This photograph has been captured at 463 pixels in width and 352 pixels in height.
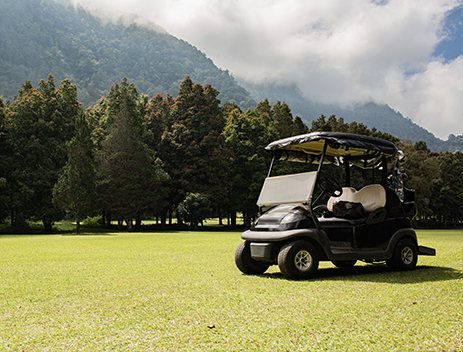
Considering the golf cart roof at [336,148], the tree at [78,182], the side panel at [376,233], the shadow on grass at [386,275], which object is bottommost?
the shadow on grass at [386,275]

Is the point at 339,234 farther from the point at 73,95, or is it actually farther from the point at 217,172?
the point at 73,95

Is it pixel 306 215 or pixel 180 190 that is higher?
pixel 180 190

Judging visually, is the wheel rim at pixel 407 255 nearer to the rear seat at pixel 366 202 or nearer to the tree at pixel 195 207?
the rear seat at pixel 366 202

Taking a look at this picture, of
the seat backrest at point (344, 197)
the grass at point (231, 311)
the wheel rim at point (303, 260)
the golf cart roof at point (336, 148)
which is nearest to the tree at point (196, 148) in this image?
the golf cart roof at point (336, 148)

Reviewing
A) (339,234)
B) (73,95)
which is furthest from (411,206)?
(73,95)

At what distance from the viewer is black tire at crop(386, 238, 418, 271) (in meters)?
8.66

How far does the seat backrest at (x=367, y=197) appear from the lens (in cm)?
887

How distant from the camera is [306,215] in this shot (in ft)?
25.8

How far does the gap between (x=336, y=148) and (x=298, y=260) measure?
8.45 ft

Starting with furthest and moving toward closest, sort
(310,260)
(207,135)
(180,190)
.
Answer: (207,135)
(180,190)
(310,260)

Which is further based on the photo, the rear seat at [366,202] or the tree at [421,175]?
the tree at [421,175]

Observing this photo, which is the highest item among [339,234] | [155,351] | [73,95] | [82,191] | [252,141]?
[73,95]

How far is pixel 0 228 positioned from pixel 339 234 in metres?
37.5

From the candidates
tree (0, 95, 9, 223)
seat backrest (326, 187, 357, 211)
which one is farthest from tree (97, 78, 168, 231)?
seat backrest (326, 187, 357, 211)
